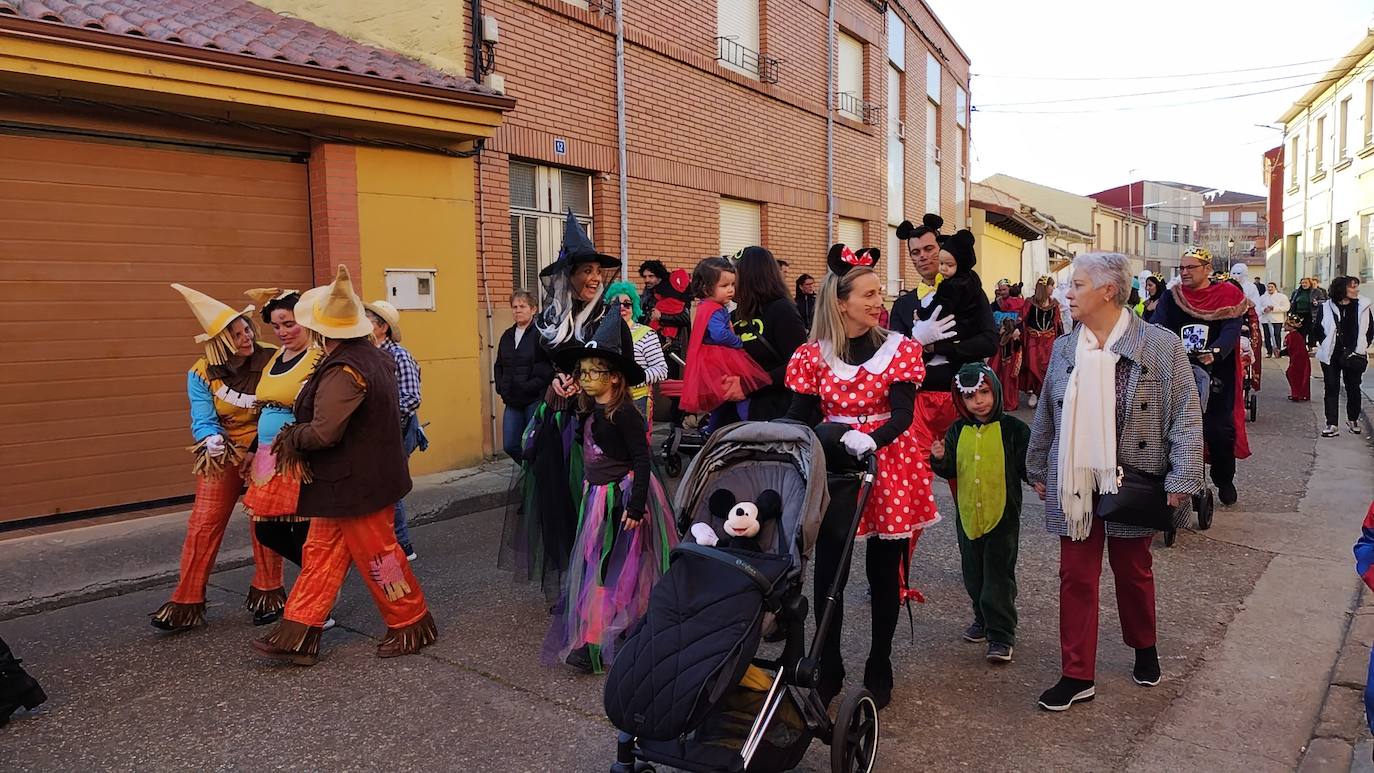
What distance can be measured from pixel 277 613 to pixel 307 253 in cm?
421

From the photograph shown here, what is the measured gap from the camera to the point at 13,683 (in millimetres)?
3887

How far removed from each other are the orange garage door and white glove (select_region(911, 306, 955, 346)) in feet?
18.9

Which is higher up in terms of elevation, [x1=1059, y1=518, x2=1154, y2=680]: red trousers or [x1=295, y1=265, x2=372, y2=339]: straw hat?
[x1=295, y1=265, x2=372, y2=339]: straw hat

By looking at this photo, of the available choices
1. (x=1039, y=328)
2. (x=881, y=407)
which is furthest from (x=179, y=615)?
(x=1039, y=328)

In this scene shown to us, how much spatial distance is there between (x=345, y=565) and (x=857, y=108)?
1528cm

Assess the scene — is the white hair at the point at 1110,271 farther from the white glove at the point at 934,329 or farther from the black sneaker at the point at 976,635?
the black sneaker at the point at 976,635

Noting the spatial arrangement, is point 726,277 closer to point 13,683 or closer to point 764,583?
point 764,583

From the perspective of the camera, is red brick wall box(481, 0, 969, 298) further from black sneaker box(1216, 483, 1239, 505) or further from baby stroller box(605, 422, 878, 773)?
baby stroller box(605, 422, 878, 773)

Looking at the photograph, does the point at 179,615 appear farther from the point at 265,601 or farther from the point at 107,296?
the point at 107,296

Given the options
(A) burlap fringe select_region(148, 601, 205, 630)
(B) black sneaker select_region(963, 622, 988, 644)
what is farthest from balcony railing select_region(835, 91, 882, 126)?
(A) burlap fringe select_region(148, 601, 205, 630)

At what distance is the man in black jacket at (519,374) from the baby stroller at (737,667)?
2.62m

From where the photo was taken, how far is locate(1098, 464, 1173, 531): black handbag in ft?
12.3

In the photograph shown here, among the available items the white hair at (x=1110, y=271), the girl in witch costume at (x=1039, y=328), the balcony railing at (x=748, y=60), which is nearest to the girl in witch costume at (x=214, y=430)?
the white hair at (x=1110, y=271)

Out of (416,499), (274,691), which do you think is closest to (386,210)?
(416,499)
